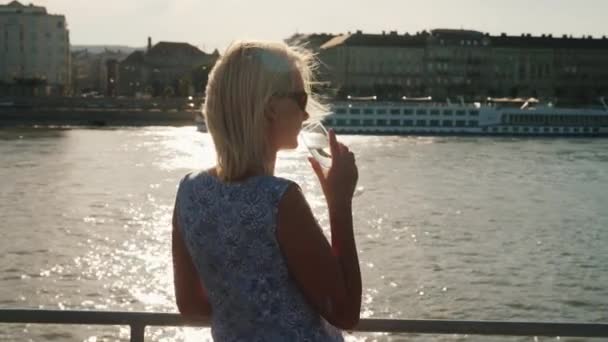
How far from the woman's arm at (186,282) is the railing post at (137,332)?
22cm

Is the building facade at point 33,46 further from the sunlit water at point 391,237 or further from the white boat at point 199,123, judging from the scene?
the sunlit water at point 391,237

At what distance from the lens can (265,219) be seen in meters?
1.21

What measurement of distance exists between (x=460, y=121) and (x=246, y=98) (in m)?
44.4

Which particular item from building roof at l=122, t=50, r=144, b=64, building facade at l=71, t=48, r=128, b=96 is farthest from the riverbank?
building facade at l=71, t=48, r=128, b=96

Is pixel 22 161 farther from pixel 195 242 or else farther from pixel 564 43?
pixel 564 43

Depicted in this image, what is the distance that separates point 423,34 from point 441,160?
136ft

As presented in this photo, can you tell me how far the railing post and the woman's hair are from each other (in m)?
0.41

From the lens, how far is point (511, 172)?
2562 cm

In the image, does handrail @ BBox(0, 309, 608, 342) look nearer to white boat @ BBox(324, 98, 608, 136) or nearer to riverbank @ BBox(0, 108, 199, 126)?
white boat @ BBox(324, 98, 608, 136)

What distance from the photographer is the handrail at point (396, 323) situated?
1.52 m

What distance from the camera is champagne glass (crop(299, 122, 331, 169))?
132 centimetres

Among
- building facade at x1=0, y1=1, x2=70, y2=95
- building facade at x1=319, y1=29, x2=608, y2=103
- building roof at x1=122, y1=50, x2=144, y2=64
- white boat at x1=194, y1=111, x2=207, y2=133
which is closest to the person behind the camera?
white boat at x1=194, y1=111, x2=207, y2=133

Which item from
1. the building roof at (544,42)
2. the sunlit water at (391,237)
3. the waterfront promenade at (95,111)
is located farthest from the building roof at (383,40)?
the sunlit water at (391,237)

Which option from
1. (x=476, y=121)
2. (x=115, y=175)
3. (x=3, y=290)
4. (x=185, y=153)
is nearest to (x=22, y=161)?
(x=115, y=175)
